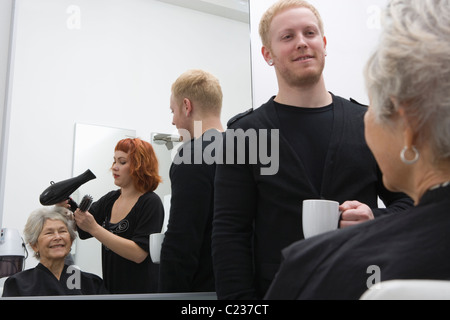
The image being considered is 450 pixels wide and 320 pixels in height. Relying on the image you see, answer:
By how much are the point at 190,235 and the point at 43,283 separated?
20.0 inches

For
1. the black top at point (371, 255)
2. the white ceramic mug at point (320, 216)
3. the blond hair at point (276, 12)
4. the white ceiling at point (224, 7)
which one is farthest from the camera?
the white ceiling at point (224, 7)

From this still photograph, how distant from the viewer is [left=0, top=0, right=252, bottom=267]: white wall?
1.73m

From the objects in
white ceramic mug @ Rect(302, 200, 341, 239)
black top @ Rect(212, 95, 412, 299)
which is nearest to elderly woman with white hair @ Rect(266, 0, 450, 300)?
white ceramic mug @ Rect(302, 200, 341, 239)

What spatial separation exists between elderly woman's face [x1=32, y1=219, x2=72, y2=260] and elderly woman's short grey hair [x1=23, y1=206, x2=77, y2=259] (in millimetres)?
10

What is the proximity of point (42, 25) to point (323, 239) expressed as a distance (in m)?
1.49

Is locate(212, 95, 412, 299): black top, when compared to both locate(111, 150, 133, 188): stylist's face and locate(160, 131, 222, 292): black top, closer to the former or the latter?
locate(160, 131, 222, 292): black top

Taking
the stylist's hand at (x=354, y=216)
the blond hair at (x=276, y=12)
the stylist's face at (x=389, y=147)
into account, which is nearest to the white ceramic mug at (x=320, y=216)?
the stylist's hand at (x=354, y=216)

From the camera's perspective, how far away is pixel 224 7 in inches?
84.8

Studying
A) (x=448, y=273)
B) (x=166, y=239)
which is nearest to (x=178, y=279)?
(x=166, y=239)

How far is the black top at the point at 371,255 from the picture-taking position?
0.64 meters

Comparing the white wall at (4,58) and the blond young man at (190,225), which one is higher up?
the white wall at (4,58)

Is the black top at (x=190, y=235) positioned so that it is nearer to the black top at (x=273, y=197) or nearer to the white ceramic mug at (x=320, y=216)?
the black top at (x=273, y=197)

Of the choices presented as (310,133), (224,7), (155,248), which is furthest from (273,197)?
(224,7)
